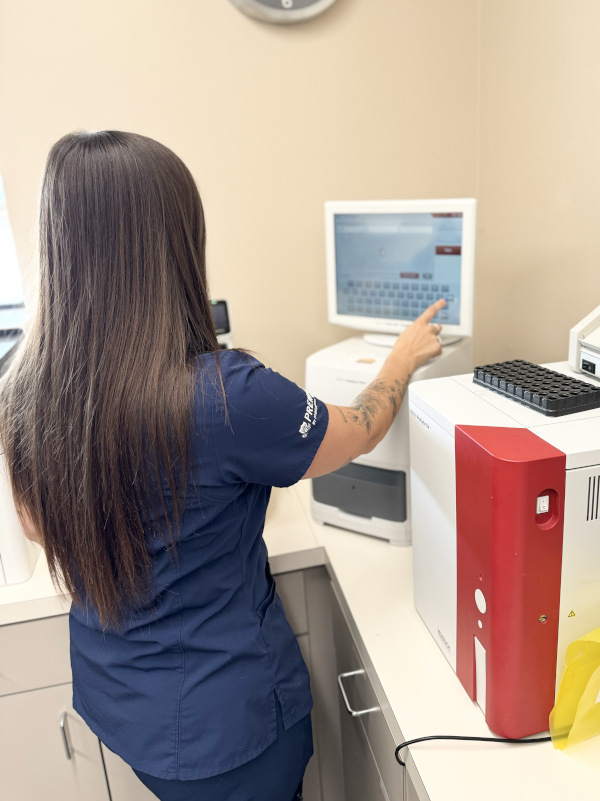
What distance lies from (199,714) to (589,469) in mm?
613

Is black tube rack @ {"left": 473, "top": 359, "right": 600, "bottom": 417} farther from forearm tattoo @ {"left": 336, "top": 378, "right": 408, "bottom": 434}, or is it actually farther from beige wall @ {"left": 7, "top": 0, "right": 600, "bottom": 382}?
beige wall @ {"left": 7, "top": 0, "right": 600, "bottom": 382}

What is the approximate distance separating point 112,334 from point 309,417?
0.27 metres

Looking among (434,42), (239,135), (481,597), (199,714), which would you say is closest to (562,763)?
(481,597)

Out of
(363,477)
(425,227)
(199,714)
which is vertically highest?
(425,227)

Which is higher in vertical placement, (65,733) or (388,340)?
(388,340)

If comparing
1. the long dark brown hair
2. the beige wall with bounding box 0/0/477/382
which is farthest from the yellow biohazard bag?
the beige wall with bounding box 0/0/477/382

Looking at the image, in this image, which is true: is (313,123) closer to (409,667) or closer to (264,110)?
(264,110)

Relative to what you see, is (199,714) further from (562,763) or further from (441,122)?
(441,122)

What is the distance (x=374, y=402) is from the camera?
3.36 feet

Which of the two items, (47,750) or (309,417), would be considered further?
(47,750)

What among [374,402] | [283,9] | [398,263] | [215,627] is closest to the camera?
[215,627]

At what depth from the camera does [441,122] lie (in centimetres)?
161

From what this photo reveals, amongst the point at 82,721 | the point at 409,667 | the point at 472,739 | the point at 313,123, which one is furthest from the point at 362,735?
the point at 313,123

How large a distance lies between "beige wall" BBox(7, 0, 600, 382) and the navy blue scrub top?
2.52 ft
